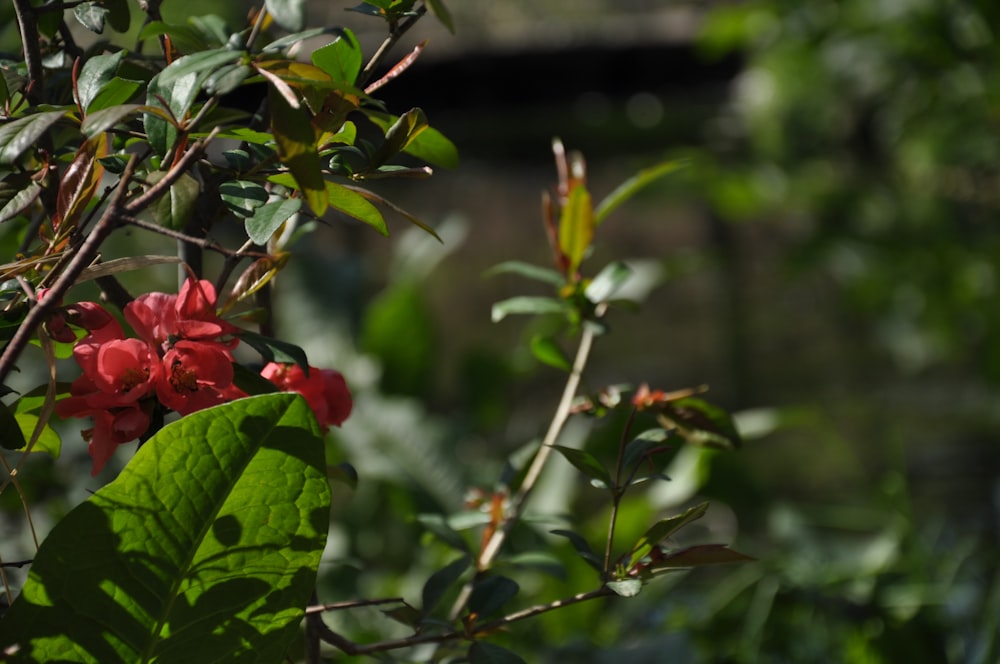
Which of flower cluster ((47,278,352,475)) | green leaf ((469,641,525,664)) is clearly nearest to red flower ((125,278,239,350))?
flower cluster ((47,278,352,475))

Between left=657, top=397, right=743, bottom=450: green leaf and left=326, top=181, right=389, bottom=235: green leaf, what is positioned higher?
left=326, top=181, right=389, bottom=235: green leaf

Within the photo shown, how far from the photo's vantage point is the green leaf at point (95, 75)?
0.79 ft

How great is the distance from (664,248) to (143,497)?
2.77m

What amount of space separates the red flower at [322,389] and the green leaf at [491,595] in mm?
73

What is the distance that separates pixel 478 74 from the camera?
3.17 m

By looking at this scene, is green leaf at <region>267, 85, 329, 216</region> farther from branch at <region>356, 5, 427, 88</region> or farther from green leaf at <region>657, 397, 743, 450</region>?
green leaf at <region>657, 397, 743, 450</region>

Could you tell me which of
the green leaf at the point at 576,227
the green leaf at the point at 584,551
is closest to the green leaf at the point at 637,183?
the green leaf at the point at 576,227

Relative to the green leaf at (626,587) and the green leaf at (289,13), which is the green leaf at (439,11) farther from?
the green leaf at (626,587)

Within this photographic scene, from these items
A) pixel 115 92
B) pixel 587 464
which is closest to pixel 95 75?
pixel 115 92

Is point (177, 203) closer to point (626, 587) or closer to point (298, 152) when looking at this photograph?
point (298, 152)

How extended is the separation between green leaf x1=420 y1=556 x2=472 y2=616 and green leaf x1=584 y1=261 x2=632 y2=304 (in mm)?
Answer: 100

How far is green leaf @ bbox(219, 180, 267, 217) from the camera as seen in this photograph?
24 cm

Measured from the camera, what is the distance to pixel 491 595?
0.32m

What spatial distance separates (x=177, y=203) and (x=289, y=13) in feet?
0.19
